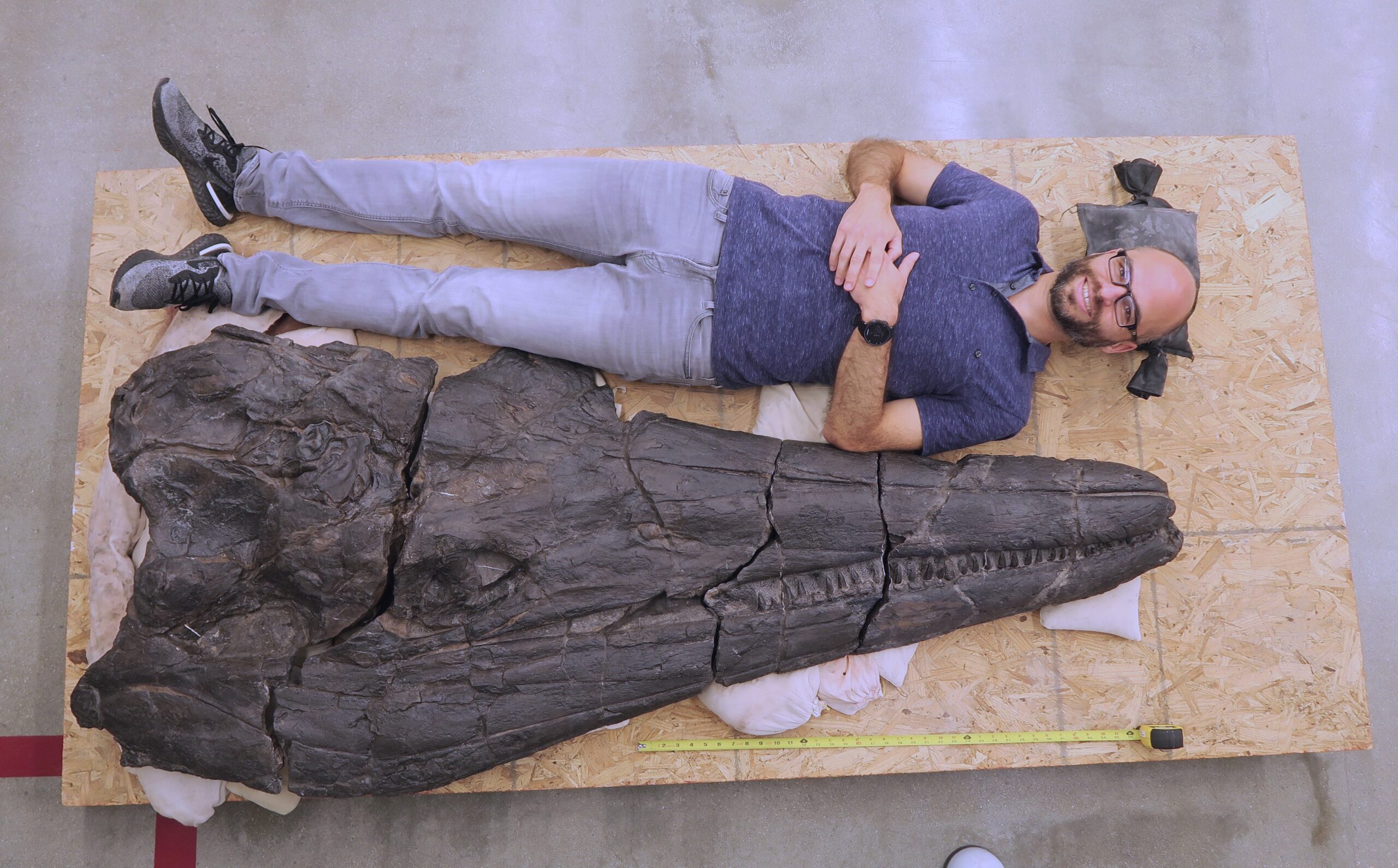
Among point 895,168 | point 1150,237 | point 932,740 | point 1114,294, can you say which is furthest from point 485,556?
point 1150,237

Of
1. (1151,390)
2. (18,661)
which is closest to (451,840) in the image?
(18,661)

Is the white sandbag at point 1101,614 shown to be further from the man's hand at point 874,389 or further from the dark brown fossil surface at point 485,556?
the man's hand at point 874,389

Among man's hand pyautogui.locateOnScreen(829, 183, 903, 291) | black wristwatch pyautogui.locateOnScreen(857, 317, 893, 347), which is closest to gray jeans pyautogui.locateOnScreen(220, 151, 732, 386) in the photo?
man's hand pyautogui.locateOnScreen(829, 183, 903, 291)

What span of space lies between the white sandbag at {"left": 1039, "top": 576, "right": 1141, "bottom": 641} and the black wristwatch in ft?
4.06

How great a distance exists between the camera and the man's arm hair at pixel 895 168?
296 centimetres

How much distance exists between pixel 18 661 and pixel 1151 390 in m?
4.64

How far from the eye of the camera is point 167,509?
96.0 inches

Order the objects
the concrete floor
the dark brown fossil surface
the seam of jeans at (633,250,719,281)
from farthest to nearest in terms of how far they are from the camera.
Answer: the concrete floor → the seam of jeans at (633,250,719,281) → the dark brown fossil surface

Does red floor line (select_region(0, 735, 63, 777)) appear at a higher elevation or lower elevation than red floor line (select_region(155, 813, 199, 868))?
higher

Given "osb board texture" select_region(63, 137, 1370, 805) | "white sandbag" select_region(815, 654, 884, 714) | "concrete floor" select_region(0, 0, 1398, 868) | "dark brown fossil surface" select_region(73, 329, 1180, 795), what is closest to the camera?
"dark brown fossil surface" select_region(73, 329, 1180, 795)

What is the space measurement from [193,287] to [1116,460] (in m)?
3.50

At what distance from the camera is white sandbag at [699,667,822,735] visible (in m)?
2.83

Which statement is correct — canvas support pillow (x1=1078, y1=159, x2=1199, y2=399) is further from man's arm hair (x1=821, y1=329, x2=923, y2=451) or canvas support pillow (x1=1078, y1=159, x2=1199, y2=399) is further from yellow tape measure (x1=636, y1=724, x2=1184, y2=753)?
yellow tape measure (x1=636, y1=724, x2=1184, y2=753)

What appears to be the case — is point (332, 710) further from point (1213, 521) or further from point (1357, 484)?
point (1357, 484)
